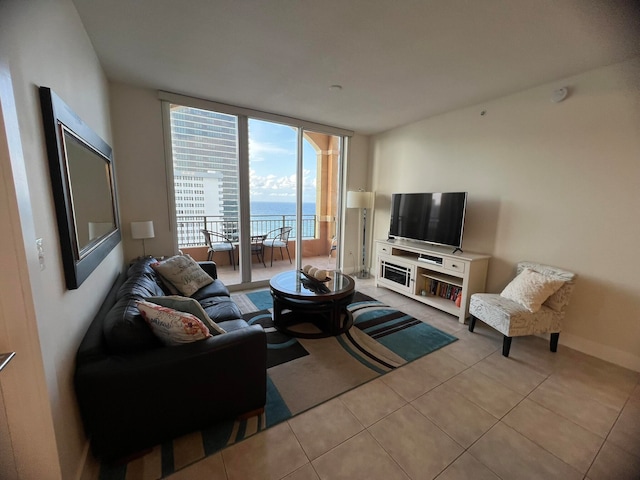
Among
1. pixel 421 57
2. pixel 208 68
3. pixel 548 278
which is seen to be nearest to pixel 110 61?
pixel 208 68

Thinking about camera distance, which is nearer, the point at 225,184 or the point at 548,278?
the point at 548,278

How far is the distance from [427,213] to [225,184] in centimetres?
310

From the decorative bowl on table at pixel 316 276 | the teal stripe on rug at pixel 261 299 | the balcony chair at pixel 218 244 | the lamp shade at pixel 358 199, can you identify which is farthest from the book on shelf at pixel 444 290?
the balcony chair at pixel 218 244

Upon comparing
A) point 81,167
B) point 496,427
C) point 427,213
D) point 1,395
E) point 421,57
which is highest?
point 421,57

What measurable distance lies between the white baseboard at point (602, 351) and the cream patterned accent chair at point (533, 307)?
0.23m

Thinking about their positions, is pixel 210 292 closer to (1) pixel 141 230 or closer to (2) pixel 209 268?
(2) pixel 209 268

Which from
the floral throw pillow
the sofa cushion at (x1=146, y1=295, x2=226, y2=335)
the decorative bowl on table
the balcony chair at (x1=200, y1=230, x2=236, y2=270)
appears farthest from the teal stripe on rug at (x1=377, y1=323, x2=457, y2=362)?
the balcony chair at (x1=200, y1=230, x2=236, y2=270)

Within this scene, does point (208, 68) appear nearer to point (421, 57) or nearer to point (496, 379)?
point (421, 57)

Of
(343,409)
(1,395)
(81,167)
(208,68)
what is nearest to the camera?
(1,395)

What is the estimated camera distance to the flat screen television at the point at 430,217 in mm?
3102

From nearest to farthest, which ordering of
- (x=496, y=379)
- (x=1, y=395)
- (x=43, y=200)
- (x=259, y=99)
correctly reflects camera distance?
(x=1, y=395) < (x=43, y=200) < (x=496, y=379) < (x=259, y=99)

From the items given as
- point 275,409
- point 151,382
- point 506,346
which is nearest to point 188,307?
point 151,382

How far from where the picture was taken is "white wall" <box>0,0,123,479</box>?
2.99ft

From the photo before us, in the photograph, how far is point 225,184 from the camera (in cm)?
407
